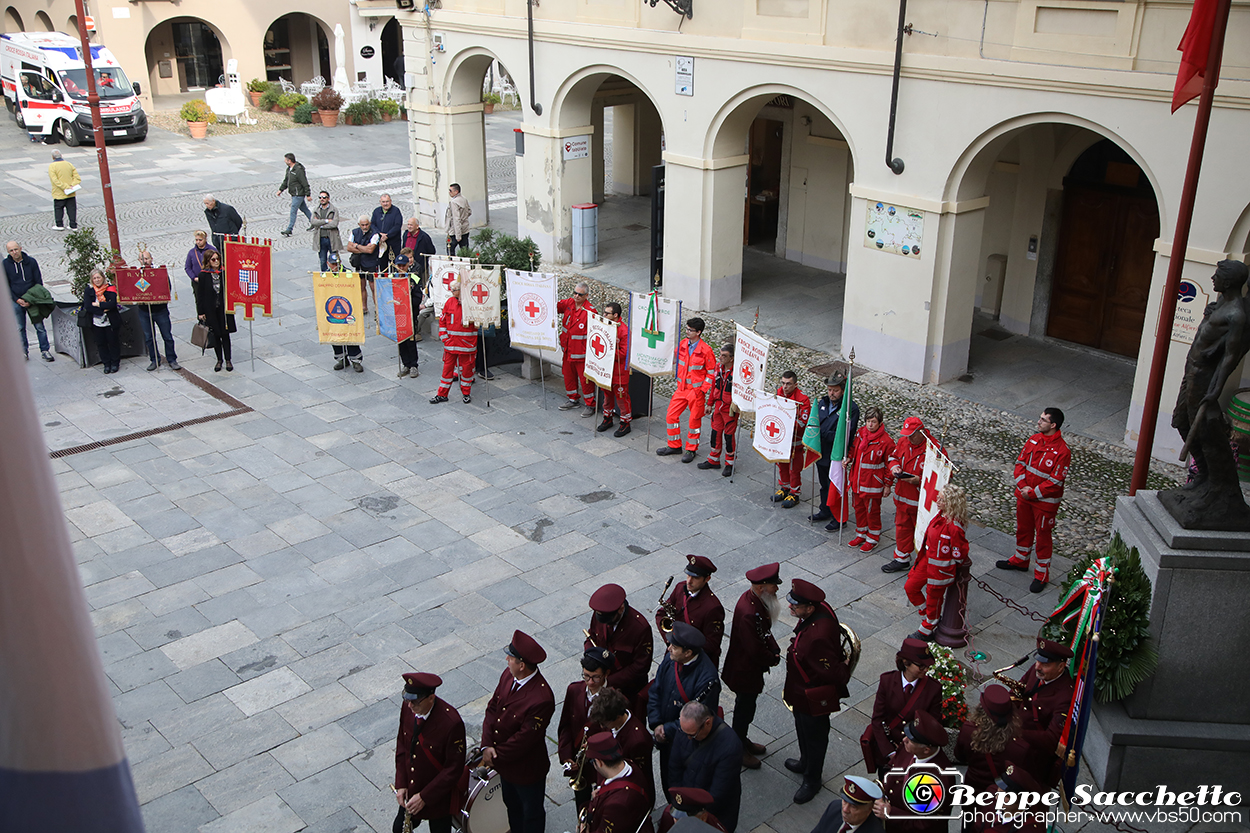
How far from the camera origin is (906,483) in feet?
34.3

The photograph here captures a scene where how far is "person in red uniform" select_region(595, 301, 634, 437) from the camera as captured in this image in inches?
528

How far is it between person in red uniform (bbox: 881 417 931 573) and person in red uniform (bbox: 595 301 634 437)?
13.1 ft

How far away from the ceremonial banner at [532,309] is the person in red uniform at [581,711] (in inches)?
305

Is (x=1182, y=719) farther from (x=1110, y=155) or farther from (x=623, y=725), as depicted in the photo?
(x=1110, y=155)

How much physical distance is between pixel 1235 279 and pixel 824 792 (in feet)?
15.0

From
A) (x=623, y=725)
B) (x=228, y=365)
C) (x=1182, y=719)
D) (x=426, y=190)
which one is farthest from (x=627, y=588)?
(x=426, y=190)

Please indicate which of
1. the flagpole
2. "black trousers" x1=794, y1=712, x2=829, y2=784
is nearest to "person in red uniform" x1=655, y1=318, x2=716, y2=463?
the flagpole

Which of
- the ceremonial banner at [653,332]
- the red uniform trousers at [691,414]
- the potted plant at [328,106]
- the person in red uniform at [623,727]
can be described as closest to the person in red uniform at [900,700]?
the person in red uniform at [623,727]

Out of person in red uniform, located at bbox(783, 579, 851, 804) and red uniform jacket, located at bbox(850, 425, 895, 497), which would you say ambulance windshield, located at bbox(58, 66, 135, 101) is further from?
person in red uniform, located at bbox(783, 579, 851, 804)

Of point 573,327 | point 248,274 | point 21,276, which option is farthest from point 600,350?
point 21,276

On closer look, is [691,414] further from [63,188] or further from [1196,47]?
[63,188]

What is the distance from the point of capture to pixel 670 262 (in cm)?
1895

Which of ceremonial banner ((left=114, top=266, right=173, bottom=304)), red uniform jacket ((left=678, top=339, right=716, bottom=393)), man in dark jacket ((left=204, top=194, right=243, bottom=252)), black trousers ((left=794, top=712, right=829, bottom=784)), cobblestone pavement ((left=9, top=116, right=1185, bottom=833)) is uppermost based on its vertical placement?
man in dark jacket ((left=204, top=194, right=243, bottom=252))

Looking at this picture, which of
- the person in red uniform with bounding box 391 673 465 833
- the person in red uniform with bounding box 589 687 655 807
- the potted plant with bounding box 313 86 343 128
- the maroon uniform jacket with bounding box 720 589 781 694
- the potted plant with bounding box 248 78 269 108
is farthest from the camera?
the potted plant with bounding box 248 78 269 108
